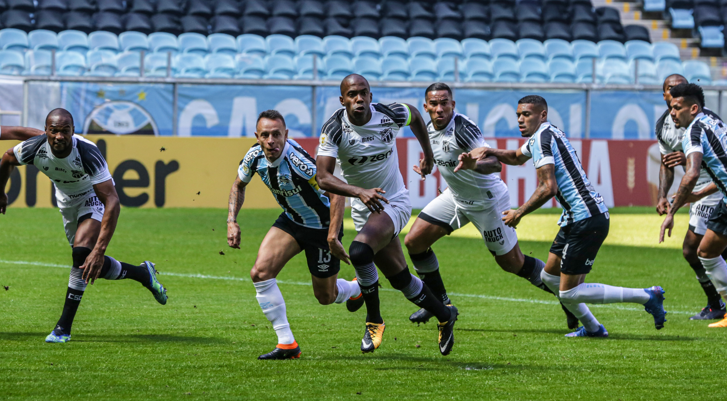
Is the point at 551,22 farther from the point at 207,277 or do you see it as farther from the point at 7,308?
the point at 7,308

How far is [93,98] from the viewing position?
→ 1772 centimetres

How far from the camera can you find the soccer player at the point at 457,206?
8109 mm

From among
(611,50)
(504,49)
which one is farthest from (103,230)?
(611,50)

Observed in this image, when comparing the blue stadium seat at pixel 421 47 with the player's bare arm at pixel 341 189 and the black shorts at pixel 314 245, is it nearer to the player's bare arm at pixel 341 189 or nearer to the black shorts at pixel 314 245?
the black shorts at pixel 314 245

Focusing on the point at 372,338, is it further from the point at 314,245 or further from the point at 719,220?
the point at 719,220

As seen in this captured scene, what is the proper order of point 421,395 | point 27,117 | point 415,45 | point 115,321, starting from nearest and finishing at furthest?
point 421,395
point 115,321
point 27,117
point 415,45

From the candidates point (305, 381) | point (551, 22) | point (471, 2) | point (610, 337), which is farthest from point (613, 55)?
point (305, 381)

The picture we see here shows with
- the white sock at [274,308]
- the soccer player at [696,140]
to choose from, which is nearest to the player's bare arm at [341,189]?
the white sock at [274,308]

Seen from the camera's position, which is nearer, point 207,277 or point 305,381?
point 305,381

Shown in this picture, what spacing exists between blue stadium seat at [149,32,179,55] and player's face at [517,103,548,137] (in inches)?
652

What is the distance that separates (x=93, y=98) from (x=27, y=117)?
52.2 inches

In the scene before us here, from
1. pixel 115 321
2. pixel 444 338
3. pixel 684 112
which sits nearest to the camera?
pixel 444 338

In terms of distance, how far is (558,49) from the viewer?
83.7ft

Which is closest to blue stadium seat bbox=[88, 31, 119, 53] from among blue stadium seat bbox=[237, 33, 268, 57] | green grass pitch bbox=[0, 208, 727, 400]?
blue stadium seat bbox=[237, 33, 268, 57]
